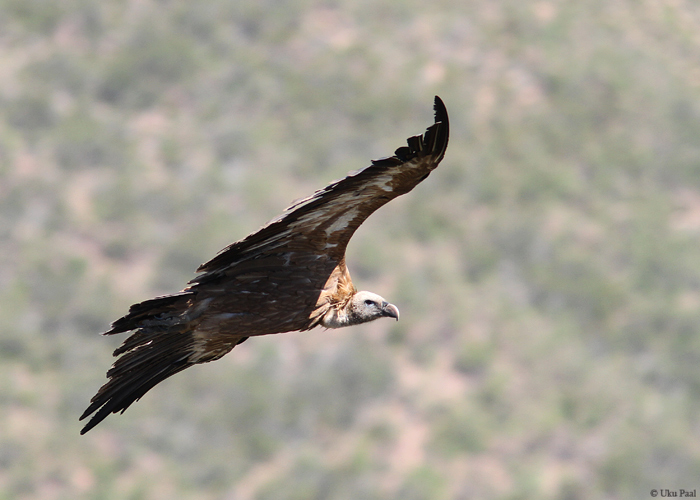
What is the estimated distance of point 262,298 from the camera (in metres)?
8.66

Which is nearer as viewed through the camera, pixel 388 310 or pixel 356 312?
pixel 356 312

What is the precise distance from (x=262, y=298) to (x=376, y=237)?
16.7 metres

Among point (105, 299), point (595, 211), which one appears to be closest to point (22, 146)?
point (105, 299)

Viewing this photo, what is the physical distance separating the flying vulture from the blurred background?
13.6 metres

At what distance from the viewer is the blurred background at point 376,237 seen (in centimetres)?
2298

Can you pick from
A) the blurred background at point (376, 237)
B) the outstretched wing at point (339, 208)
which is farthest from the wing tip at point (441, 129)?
the blurred background at point (376, 237)

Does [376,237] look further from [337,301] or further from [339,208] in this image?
[339,208]

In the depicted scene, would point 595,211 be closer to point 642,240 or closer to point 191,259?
point 642,240

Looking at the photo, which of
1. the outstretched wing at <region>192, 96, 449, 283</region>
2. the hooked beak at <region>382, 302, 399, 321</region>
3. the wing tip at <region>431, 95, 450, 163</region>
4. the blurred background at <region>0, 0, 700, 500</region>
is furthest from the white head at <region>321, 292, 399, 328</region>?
the blurred background at <region>0, 0, 700, 500</region>

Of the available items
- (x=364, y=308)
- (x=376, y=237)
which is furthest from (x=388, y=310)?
(x=376, y=237)

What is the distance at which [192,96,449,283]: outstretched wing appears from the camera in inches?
291

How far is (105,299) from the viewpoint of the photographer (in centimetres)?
2419

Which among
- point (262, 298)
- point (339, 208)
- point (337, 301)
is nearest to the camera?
point (339, 208)

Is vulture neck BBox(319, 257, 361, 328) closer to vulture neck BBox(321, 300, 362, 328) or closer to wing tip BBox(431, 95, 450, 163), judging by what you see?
vulture neck BBox(321, 300, 362, 328)
